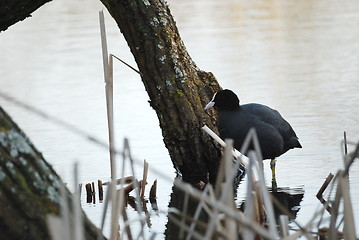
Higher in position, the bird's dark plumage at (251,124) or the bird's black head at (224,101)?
the bird's black head at (224,101)

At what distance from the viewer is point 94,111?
8461 millimetres

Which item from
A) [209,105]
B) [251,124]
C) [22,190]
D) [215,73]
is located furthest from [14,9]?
[215,73]

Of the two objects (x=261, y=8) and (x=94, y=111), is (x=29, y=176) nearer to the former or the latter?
(x=94, y=111)

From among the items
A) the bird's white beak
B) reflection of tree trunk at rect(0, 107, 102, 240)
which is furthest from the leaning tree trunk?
reflection of tree trunk at rect(0, 107, 102, 240)

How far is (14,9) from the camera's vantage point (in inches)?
189

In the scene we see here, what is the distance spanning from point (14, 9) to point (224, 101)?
1.73 meters

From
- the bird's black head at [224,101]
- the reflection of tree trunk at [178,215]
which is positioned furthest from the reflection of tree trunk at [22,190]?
the bird's black head at [224,101]

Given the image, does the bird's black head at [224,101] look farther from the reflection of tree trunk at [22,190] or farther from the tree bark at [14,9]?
the reflection of tree trunk at [22,190]

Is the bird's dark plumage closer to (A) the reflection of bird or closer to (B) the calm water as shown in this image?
(A) the reflection of bird

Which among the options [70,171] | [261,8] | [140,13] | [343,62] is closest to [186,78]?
[140,13]

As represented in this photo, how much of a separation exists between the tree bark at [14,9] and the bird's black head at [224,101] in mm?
1538

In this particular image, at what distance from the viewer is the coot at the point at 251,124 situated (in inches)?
231

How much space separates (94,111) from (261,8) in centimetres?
768

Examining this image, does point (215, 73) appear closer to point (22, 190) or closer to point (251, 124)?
point (251, 124)
